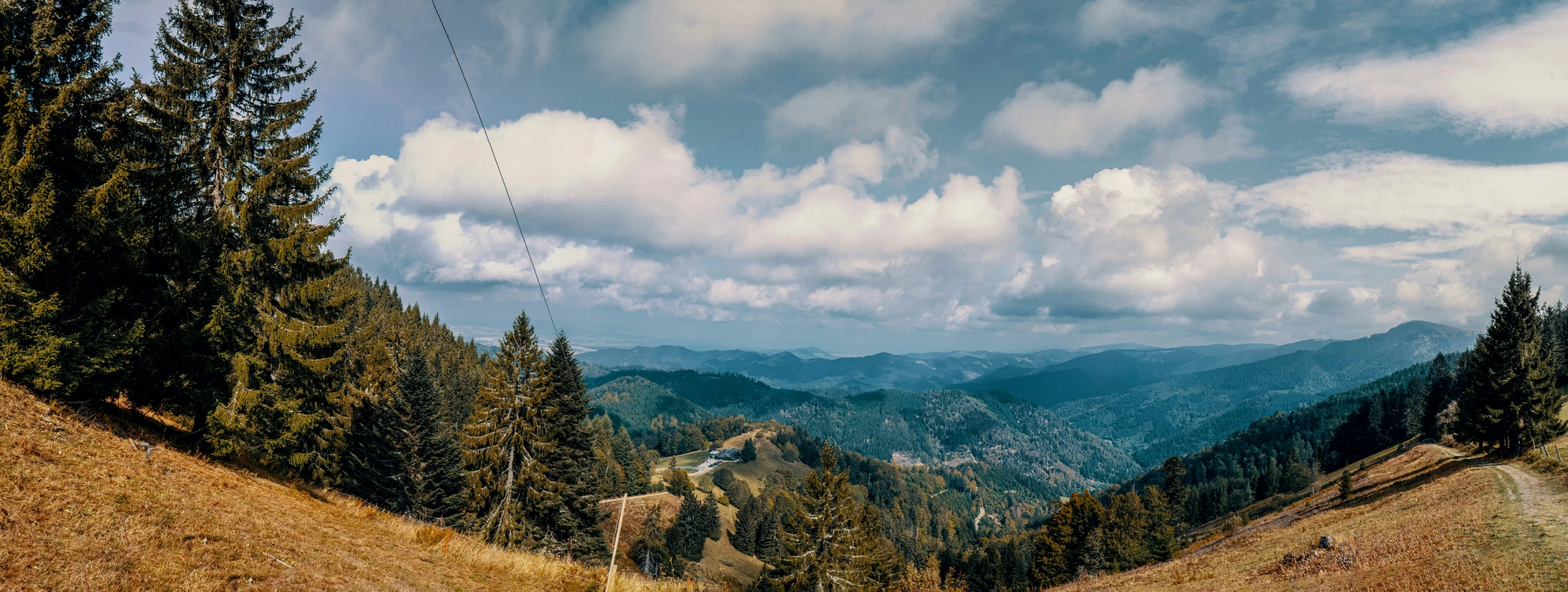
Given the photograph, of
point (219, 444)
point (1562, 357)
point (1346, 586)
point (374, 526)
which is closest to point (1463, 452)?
point (1562, 357)

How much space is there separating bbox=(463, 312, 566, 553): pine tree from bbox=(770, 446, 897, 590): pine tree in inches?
538

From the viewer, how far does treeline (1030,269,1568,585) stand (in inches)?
1581

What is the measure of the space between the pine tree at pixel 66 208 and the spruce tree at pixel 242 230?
1776 millimetres

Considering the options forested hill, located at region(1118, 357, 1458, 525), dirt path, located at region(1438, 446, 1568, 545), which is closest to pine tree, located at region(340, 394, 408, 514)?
dirt path, located at region(1438, 446, 1568, 545)

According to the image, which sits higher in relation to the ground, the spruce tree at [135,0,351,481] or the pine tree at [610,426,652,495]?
the spruce tree at [135,0,351,481]

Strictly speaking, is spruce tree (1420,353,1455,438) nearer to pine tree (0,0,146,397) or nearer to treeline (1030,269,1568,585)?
treeline (1030,269,1568,585)

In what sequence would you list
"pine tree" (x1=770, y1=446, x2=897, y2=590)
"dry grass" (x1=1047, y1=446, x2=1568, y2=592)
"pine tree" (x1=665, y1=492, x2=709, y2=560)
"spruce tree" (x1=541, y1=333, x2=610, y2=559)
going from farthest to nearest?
1. "pine tree" (x1=665, y1=492, x2=709, y2=560)
2. "pine tree" (x1=770, y1=446, x2=897, y2=590)
3. "spruce tree" (x1=541, y1=333, x2=610, y2=559)
4. "dry grass" (x1=1047, y1=446, x2=1568, y2=592)

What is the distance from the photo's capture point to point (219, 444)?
18.1 metres

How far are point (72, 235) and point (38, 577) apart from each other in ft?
39.8

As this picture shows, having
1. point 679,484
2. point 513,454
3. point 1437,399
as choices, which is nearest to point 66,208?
point 513,454

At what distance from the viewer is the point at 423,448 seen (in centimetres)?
4009

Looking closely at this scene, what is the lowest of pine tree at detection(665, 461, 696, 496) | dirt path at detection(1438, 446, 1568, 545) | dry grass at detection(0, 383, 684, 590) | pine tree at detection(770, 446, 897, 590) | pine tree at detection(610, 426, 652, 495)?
pine tree at detection(665, 461, 696, 496)

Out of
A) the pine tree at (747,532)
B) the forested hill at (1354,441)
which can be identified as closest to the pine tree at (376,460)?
the pine tree at (747,532)

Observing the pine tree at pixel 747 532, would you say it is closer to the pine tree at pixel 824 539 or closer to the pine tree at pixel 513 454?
the pine tree at pixel 824 539
